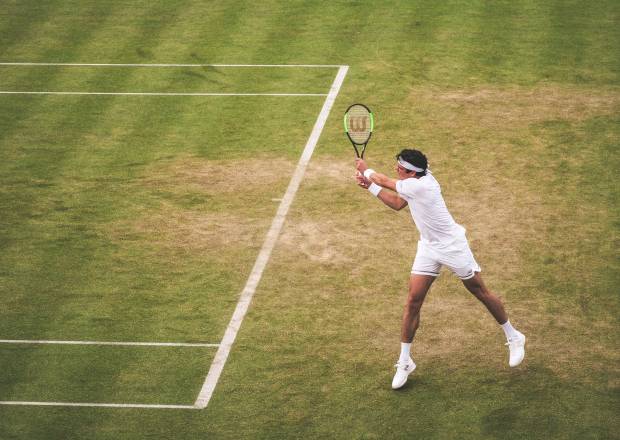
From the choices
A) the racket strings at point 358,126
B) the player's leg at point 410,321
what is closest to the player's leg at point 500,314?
the player's leg at point 410,321

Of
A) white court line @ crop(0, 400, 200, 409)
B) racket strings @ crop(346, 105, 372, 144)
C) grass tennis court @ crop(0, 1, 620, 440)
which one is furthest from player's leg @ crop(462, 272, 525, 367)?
white court line @ crop(0, 400, 200, 409)

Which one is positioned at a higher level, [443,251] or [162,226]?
[443,251]

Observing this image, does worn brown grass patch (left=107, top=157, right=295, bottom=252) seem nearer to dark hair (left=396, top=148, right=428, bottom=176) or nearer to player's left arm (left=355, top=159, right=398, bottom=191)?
Result: player's left arm (left=355, top=159, right=398, bottom=191)

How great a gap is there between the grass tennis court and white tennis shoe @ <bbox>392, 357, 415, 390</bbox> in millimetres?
135

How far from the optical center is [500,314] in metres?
10.4

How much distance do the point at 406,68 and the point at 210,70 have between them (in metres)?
3.60

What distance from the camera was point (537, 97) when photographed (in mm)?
17750

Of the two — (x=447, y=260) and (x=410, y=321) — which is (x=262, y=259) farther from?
(x=447, y=260)

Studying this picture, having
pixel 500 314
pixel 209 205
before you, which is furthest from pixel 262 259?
pixel 500 314

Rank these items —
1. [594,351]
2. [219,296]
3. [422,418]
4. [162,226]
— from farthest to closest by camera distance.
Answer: [162,226]
[219,296]
[594,351]
[422,418]

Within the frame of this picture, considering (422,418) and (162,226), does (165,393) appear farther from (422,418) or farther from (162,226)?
(162,226)

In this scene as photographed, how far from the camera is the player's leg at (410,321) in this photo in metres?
10.1

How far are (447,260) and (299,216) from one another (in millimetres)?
4327

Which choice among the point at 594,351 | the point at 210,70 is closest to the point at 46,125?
the point at 210,70
